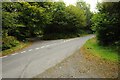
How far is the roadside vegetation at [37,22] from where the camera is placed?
21042 millimetres

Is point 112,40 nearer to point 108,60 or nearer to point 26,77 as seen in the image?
point 108,60

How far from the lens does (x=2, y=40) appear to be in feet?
64.3

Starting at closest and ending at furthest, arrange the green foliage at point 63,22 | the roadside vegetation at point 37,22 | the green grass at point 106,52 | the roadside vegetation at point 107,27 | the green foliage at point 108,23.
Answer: the green grass at point 106,52 → the roadside vegetation at point 107,27 → the green foliage at point 108,23 → the roadside vegetation at point 37,22 → the green foliage at point 63,22

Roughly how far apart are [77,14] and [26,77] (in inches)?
1556

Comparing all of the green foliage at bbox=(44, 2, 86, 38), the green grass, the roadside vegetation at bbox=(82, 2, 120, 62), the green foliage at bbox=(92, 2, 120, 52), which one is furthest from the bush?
the green foliage at bbox=(44, 2, 86, 38)

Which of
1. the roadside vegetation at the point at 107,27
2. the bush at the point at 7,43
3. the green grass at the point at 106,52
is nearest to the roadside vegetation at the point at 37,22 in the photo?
the bush at the point at 7,43

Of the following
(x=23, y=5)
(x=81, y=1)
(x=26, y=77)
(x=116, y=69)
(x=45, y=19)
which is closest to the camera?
(x=26, y=77)

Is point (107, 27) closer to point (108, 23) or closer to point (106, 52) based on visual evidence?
point (108, 23)

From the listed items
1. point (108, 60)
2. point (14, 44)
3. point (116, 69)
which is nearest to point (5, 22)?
point (14, 44)

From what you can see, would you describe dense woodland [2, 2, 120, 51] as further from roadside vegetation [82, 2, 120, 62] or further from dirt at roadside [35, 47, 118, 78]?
dirt at roadside [35, 47, 118, 78]

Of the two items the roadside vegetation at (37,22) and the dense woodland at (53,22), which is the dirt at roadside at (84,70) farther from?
the roadside vegetation at (37,22)

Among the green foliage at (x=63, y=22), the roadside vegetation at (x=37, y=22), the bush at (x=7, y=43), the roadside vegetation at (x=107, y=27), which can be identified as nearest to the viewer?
the roadside vegetation at (x=107, y=27)

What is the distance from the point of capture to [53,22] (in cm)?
4166

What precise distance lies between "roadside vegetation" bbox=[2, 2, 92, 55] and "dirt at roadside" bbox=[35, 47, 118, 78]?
745cm
